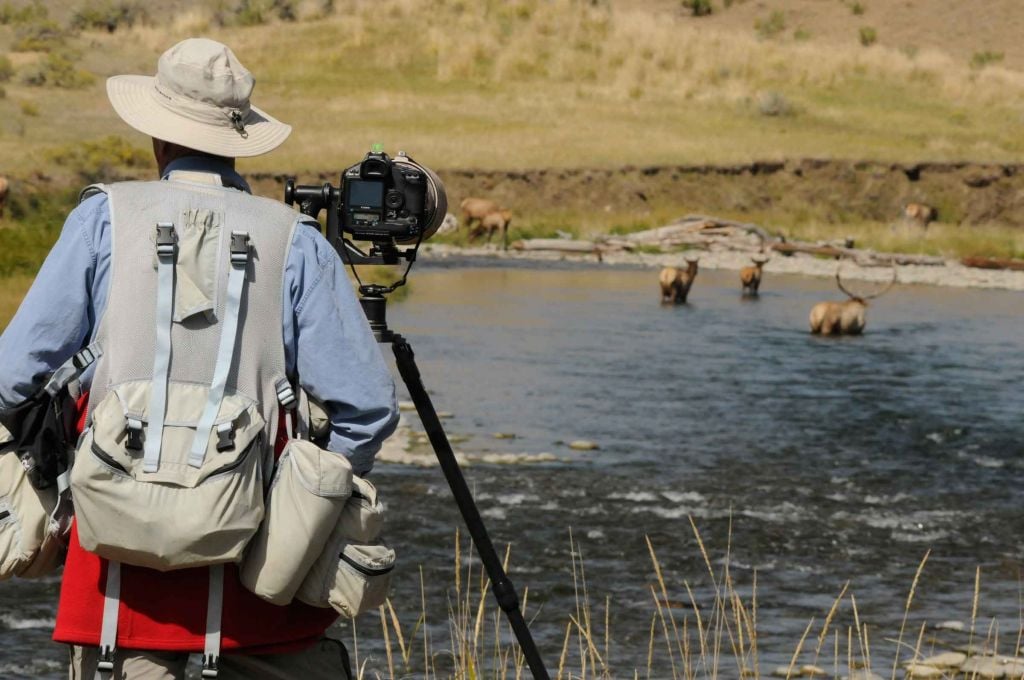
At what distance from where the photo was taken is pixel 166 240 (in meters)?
2.75

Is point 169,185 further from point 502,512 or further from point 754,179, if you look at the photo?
point 754,179

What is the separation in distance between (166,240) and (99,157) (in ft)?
106

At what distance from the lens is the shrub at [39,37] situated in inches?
2095

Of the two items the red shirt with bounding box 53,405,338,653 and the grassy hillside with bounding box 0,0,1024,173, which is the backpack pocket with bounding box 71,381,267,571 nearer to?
the red shirt with bounding box 53,405,338,653

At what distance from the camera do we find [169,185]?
287cm

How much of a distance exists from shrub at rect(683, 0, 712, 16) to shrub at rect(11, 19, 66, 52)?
29.5m

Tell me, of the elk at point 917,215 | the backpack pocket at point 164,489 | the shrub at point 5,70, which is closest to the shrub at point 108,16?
the shrub at point 5,70

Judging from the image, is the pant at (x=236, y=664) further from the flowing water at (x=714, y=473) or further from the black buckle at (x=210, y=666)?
the flowing water at (x=714, y=473)

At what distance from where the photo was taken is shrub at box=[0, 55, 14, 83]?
46831mm

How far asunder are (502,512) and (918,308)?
14406 millimetres

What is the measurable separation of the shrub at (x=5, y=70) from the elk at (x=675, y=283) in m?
29.7

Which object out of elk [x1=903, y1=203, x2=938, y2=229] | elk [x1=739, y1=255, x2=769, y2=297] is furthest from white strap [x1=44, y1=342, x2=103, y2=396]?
elk [x1=903, y1=203, x2=938, y2=229]

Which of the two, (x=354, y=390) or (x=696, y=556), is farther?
(x=696, y=556)

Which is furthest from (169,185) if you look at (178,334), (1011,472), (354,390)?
(1011,472)
